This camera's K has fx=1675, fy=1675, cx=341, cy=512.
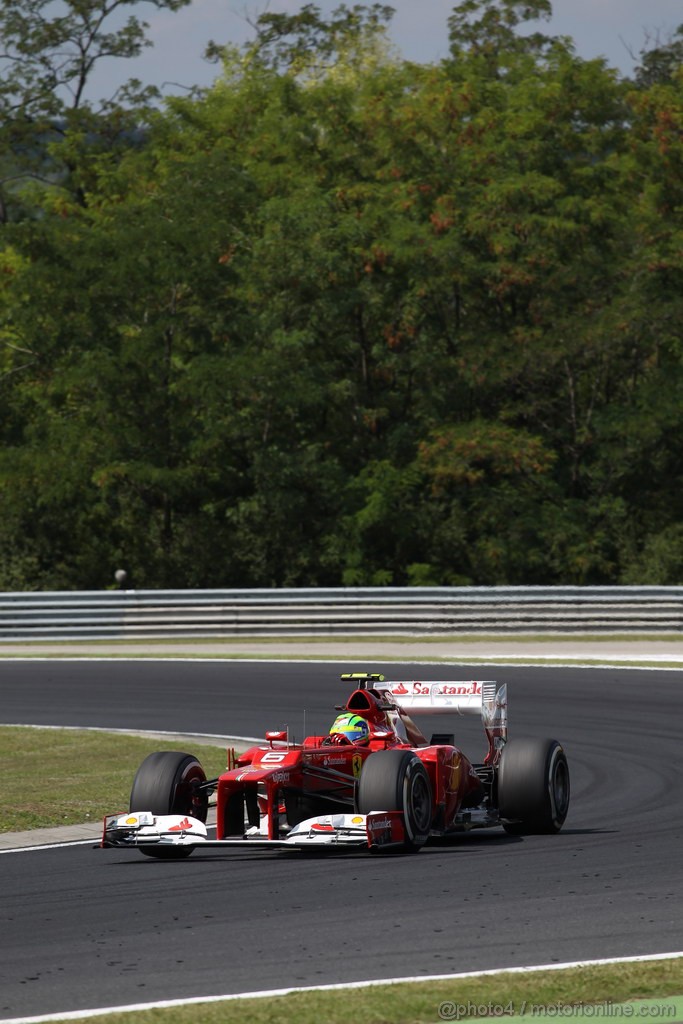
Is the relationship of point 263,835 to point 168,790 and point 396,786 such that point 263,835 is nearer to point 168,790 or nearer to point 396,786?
point 168,790

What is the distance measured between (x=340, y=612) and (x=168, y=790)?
19.8 meters

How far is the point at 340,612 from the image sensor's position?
3089 cm

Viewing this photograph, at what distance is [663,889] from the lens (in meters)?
9.62

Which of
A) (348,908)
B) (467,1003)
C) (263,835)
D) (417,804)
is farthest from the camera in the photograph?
(417,804)

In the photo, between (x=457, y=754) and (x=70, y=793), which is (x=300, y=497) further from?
(x=457, y=754)

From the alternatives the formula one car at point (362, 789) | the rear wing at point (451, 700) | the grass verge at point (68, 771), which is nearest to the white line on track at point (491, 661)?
the grass verge at point (68, 771)

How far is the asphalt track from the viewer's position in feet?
24.8

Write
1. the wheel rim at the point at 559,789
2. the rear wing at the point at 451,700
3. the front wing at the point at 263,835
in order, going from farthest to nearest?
the rear wing at the point at 451,700
the wheel rim at the point at 559,789
the front wing at the point at 263,835

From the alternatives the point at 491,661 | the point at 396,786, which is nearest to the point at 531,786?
the point at 396,786

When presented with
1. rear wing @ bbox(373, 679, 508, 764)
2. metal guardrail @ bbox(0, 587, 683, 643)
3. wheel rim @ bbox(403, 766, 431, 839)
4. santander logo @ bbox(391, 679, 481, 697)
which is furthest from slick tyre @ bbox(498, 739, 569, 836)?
metal guardrail @ bbox(0, 587, 683, 643)

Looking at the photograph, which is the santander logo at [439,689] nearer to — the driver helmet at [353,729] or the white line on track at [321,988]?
the driver helmet at [353,729]

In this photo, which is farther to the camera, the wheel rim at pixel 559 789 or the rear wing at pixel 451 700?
the rear wing at pixel 451 700

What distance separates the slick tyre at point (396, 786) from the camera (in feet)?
35.0

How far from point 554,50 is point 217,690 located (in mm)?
26220
